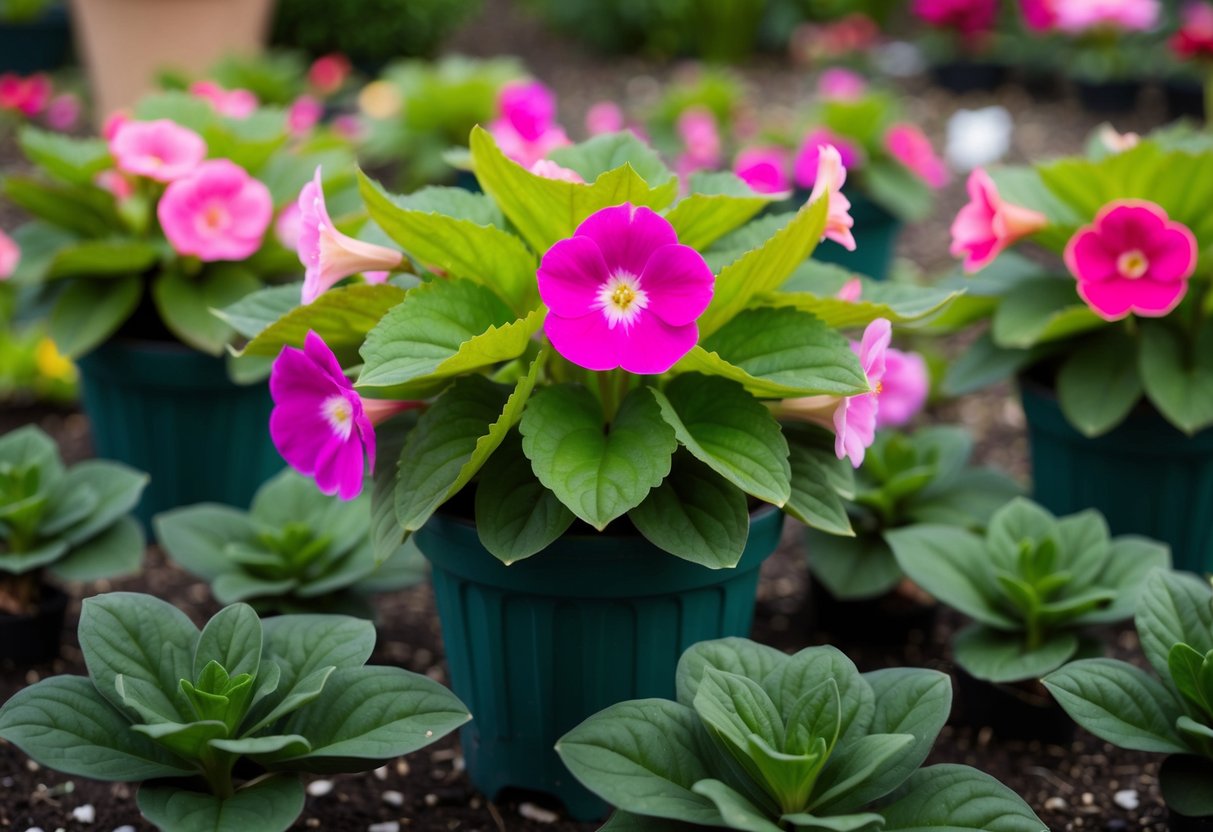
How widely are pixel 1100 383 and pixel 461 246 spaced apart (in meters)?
1.42

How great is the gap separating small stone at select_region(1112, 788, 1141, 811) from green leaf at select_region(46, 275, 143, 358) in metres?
2.15

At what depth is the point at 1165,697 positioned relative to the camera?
6.32 ft

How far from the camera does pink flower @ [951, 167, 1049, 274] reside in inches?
102

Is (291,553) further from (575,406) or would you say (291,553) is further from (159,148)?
(159,148)

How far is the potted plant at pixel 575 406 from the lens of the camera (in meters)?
1.74

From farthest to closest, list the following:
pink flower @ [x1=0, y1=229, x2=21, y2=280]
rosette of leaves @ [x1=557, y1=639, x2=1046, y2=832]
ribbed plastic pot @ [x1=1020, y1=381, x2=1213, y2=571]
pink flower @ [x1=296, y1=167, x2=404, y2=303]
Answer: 1. pink flower @ [x1=0, y1=229, x2=21, y2=280]
2. ribbed plastic pot @ [x1=1020, y1=381, x2=1213, y2=571]
3. pink flower @ [x1=296, y1=167, x2=404, y2=303]
4. rosette of leaves @ [x1=557, y1=639, x2=1046, y2=832]

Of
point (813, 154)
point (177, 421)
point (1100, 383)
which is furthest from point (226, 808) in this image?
point (813, 154)

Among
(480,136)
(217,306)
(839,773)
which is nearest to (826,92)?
(217,306)

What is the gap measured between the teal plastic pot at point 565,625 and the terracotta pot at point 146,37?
4017 millimetres

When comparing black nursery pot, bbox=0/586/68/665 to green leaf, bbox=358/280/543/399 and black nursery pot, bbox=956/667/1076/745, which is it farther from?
black nursery pot, bbox=956/667/1076/745

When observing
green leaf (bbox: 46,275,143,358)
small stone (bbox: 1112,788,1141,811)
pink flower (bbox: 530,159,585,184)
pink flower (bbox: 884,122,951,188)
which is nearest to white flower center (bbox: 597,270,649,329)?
pink flower (bbox: 530,159,585,184)

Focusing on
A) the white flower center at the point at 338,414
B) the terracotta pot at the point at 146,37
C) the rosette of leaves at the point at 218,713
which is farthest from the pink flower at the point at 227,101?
the terracotta pot at the point at 146,37

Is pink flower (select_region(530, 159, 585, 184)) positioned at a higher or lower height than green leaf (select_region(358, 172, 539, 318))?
higher

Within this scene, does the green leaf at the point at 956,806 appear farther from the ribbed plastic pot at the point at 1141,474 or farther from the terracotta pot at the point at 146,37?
the terracotta pot at the point at 146,37
